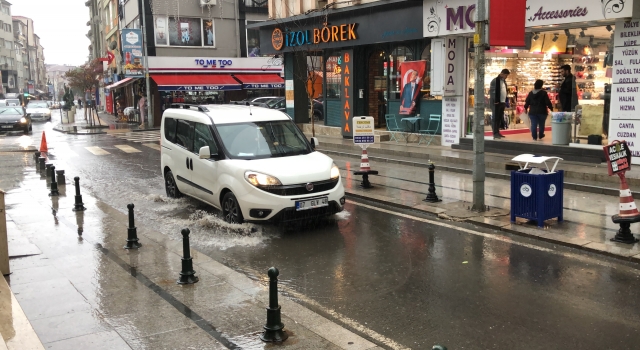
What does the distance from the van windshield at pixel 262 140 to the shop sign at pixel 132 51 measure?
2543cm

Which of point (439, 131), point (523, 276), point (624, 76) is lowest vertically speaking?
point (523, 276)

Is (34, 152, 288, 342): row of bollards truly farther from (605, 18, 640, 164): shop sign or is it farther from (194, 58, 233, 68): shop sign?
(194, 58, 233, 68): shop sign

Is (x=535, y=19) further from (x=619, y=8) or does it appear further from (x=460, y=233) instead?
(x=460, y=233)

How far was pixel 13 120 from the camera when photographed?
2989cm

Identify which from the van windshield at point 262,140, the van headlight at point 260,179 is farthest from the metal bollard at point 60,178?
the van headlight at point 260,179

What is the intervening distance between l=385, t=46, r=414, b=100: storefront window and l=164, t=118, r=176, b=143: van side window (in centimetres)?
1047

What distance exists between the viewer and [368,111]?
21359mm

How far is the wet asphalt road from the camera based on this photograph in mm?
5066

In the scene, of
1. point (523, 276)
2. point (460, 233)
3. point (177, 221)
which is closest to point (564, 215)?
point (460, 233)

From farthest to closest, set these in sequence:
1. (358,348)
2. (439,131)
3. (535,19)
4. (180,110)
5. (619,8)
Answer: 1. (439,131)
2. (535,19)
3. (619,8)
4. (180,110)
5. (358,348)

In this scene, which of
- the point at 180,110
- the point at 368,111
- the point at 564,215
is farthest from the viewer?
the point at 368,111

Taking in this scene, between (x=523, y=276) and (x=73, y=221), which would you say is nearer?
(x=523, y=276)

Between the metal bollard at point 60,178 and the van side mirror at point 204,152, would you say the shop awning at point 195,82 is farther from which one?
the van side mirror at point 204,152

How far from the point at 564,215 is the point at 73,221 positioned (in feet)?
27.4
